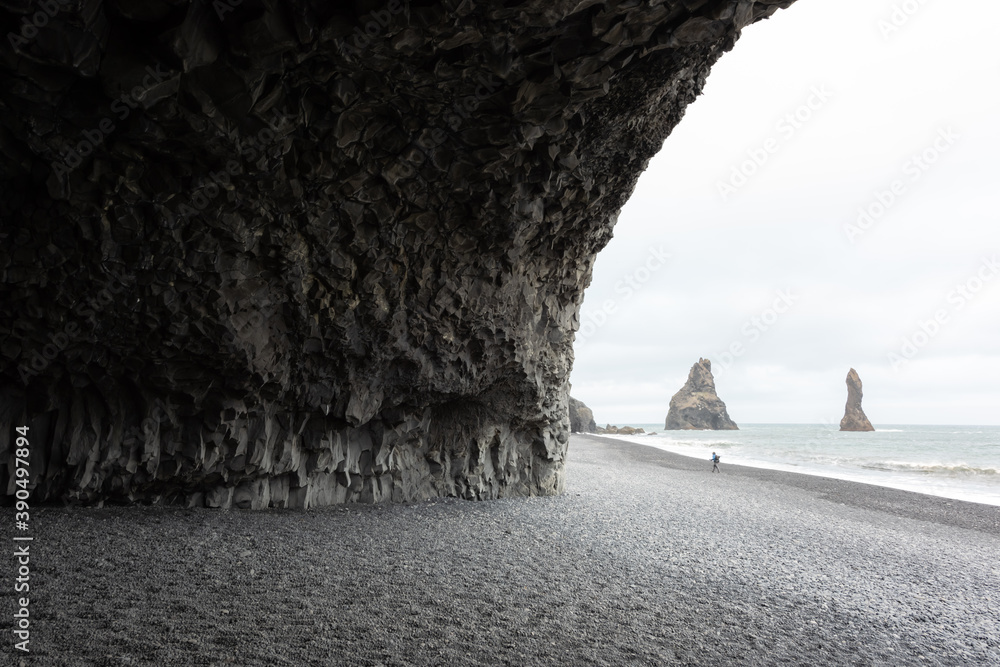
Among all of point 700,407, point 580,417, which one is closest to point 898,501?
point 580,417

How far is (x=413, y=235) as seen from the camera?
→ 959 centimetres

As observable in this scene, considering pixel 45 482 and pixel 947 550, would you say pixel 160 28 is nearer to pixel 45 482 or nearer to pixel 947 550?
pixel 45 482

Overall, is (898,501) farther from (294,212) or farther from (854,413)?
(854,413)

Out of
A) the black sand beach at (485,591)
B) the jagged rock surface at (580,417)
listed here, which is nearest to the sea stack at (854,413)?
the jagged rock surface at (580,417)

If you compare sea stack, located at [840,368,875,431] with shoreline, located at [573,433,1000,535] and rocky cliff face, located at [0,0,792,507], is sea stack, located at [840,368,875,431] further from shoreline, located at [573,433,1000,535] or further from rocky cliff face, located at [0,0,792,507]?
rocky cliff face, located at [0,0,792,507]

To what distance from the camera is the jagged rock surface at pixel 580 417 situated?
65.2 m

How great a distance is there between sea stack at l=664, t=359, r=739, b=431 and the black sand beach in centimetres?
8638

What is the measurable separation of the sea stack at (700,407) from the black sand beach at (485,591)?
8638 centimetres

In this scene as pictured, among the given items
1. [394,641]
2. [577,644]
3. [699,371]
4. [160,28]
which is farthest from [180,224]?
[699,371]

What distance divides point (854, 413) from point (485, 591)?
9437 cm

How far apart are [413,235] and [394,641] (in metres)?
6.91

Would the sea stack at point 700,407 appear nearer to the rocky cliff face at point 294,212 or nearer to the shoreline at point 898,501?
the shoreline at point 898,501

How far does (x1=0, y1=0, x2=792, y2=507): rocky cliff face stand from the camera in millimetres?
5762

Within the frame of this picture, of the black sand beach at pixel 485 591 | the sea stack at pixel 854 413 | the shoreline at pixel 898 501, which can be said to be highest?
the sea stack at pixel 854 413
